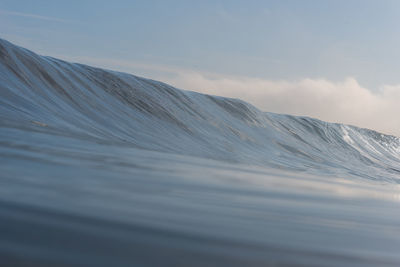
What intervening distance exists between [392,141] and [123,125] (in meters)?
15.5

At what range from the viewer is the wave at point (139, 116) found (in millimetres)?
5047

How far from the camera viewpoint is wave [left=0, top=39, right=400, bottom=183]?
16.6 ft

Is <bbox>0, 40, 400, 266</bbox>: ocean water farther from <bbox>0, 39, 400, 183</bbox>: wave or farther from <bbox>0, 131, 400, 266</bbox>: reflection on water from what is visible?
<bbox>0, 39, 400, 183</bbox>: wave

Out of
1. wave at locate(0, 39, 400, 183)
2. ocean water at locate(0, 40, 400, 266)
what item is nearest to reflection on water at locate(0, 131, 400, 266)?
ocean water at locate(0, 40, 400, 266)

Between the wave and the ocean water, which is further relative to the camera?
the wave

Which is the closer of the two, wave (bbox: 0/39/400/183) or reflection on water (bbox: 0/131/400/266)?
reflection on water (bbox: 0/131/400/266)

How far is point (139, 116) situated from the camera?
729 centimetres

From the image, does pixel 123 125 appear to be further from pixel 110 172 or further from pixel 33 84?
pixel 110 172

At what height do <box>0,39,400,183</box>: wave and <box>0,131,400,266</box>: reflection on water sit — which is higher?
<box>0,39,400,183</box>: wave

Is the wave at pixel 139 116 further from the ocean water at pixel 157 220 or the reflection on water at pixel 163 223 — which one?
the reflection on water at pixel 163 223

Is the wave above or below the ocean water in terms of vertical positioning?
above

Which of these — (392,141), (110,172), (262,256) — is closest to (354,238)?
(262,256)

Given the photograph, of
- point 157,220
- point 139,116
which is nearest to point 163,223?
point 157,220

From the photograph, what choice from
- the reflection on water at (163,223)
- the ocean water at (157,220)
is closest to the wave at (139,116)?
the ocean water at (157,220)
